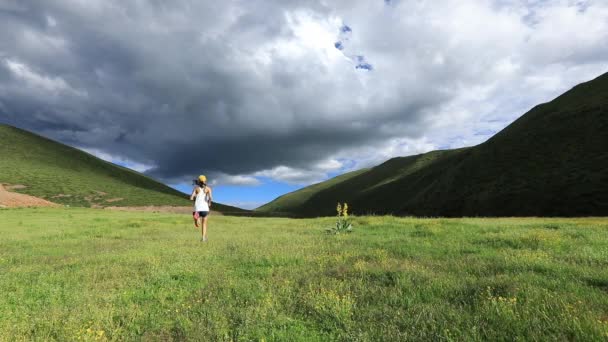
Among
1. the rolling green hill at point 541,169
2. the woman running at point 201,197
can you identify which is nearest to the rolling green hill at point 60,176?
the woman running at point 201,197

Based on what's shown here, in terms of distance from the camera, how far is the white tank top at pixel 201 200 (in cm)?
1659

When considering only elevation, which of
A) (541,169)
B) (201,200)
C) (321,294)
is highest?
(541,169)

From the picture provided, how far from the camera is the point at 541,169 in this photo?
6912cm

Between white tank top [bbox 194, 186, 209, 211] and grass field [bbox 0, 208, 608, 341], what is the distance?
517 centimetres

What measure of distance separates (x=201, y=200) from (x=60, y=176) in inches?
3717

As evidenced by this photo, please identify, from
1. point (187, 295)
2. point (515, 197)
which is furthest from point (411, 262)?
point (515, 197)

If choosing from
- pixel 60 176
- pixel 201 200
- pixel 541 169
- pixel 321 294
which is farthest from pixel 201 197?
pixel 60 176

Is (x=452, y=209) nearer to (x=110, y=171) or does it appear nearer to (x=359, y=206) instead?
(x=359, y=206)

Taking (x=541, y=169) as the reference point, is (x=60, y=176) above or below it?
above

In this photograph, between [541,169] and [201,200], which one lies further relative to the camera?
[541,169]

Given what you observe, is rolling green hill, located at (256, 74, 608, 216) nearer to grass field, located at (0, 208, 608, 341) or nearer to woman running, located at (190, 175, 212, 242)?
grass field, located at (0, 208, 608, 341)

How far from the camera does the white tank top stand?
1659 cm

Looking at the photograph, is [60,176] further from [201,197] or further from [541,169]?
[541,169]

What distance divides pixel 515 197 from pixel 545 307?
7454 cm
